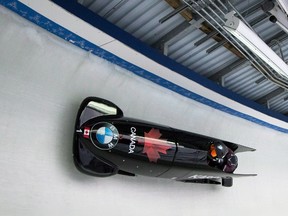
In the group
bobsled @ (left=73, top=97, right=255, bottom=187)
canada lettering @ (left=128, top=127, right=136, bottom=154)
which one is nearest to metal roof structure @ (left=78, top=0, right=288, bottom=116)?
bobsled @ (left=73, top=97, right=255, bottom=187)

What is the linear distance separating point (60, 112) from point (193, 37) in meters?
2.07

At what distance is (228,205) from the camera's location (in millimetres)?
4637

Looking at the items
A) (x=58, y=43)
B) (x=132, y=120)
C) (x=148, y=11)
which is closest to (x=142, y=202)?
(x=132, y=120)

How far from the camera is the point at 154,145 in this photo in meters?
2.89

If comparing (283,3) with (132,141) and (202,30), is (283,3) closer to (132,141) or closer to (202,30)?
(202,30)

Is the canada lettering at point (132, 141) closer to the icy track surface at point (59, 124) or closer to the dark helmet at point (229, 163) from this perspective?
the icy track surface at point (59, 124)

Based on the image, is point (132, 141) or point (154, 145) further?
point (154, 145)

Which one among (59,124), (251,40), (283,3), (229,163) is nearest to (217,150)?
(229,163)

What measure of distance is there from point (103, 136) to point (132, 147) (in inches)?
12.1

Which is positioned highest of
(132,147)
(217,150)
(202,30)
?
(202,30)

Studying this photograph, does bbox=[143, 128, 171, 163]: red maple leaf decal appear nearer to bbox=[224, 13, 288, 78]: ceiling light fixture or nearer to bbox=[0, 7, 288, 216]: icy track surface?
bbox=[0, 7, 288, 216]: icy track surface

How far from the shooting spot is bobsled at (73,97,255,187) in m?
2.61

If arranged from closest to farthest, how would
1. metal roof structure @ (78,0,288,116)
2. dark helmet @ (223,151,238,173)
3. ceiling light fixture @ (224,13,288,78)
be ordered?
ceiling light fixture @ (224,13,288,78), metal roof structure @ (78,0,288,116), dark helmet @ (223,151,238,173)

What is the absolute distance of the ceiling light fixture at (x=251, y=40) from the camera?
2492 millimetres
